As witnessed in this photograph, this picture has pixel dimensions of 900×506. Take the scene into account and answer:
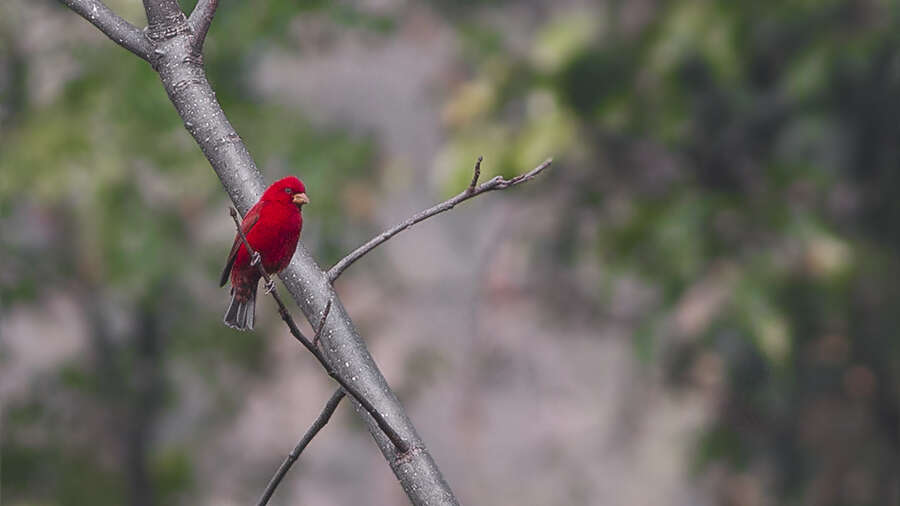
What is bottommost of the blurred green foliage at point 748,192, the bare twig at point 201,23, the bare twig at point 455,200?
the bare twig at point 455,200

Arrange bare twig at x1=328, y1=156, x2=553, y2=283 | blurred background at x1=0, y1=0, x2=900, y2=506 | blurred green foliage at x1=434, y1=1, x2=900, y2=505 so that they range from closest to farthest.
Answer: bare twig at x1=328, y1=156, x2=553, y2=283 < blurred green foliage at x1=434, y1=1, x2=900, y2=505 < blurred background at x1=0, y1=0, x2=900, y2=506

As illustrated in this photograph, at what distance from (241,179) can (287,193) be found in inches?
3.6

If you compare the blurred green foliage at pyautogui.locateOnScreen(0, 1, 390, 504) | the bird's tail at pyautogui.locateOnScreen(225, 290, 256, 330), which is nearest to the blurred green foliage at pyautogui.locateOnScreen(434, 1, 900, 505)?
the blurred green foliage at pyautogui.locateOnScreen(0, 1, 390, 504)

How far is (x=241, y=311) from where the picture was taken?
2.03m

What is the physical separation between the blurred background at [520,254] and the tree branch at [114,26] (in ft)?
9.27

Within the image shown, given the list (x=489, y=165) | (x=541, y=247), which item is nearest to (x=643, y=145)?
(x=541, y=247)

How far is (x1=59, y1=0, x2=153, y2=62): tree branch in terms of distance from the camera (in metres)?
1.94

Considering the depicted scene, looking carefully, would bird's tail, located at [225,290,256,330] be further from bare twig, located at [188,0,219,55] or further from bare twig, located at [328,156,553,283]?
bare twig, located at [188,0,219,55]

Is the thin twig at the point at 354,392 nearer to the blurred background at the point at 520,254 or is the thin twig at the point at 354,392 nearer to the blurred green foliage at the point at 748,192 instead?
the blurred background at the point at 520,254

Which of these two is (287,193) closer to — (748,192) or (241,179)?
(241,179)

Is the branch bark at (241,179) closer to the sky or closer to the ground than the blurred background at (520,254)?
closer to the ground

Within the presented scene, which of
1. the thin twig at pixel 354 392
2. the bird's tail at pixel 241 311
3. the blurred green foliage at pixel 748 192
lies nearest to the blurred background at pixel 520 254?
the blurred green foliage at pixel 748 192

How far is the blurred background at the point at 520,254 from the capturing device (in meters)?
5.77

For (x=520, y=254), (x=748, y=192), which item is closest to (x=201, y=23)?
(x=748, y=192)
